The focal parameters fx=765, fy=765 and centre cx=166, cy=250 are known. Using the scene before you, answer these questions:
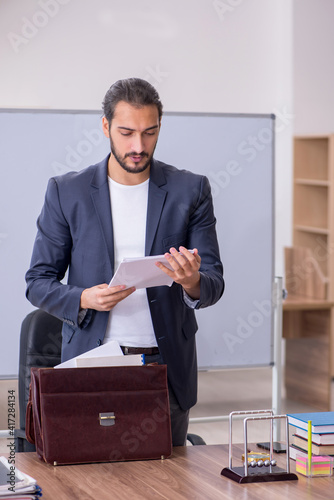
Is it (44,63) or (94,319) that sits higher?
(44,63)

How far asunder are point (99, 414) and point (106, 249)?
0.55 meters

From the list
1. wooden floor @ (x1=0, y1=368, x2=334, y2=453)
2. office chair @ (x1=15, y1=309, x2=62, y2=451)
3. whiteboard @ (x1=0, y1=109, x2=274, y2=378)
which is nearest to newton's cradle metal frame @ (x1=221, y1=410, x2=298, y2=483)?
office chair @ (x1=15, y1=309, x2=62, y2=451)

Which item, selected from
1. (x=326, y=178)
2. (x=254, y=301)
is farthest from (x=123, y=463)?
(x=326, y=178)

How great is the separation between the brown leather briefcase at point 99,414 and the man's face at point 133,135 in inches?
24.3

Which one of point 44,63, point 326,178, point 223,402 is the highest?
point 44,63

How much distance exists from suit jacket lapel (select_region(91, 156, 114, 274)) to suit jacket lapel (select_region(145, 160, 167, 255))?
0.37 ft

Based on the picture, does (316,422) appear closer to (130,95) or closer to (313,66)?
(130,95)

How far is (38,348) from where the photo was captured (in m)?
2.61

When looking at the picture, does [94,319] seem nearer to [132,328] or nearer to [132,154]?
[132,328]

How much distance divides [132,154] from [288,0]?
536 centimetres

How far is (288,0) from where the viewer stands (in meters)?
7.04

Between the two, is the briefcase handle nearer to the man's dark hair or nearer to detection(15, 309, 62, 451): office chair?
detection(15, 309, 62, 451): office chair

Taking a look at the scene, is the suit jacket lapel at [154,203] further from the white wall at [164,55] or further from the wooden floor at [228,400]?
the white wall at [164,55]

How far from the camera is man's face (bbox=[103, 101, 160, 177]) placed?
87.6 inches
